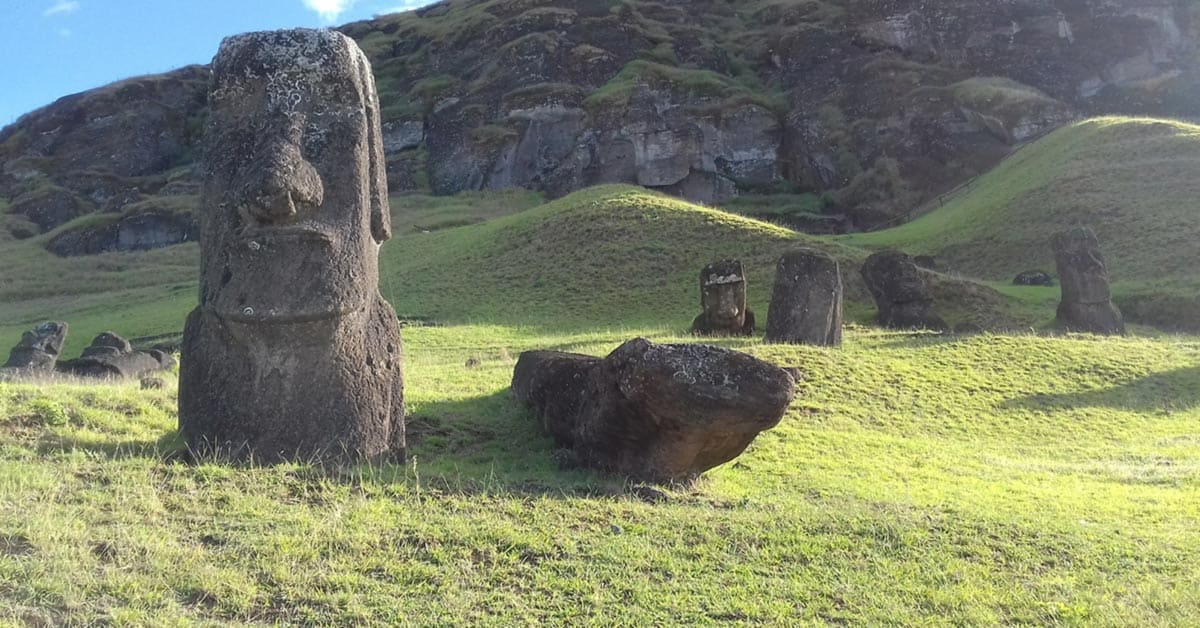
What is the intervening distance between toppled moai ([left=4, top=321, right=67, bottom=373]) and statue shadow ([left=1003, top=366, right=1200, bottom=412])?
60.2 ft

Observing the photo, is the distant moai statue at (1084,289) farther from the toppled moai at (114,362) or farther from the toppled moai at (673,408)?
the toppled moai at (114,362)

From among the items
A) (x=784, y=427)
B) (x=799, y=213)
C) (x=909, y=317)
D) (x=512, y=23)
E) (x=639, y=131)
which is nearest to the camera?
(x=784, y=427)

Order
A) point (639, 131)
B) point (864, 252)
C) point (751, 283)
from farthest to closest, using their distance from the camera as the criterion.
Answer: point (639, 131) < point (864, 252) < point (751, 283)

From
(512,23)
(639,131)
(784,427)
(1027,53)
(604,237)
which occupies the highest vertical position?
(512,23)

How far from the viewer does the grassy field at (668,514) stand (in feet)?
15.4

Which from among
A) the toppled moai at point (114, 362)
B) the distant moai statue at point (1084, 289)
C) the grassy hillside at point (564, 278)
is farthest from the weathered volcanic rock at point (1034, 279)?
the toppled moai at point (114, 362)

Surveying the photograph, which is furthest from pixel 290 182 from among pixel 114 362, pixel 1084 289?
pixel 1084 289

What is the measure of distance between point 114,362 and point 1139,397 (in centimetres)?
1855

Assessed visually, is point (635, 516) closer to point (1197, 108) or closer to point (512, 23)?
point (1197, 108)

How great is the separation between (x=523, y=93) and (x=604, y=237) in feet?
119

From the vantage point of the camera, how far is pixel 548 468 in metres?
7.88

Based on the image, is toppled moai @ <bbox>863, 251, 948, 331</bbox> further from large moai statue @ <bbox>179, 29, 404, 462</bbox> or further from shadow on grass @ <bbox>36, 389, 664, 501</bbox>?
large moai statue @ <bbox>179, 29, 404, 462</bbox>

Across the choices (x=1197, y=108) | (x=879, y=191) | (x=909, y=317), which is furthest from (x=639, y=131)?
(x=909, y=317)

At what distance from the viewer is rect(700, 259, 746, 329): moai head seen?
20.2m
